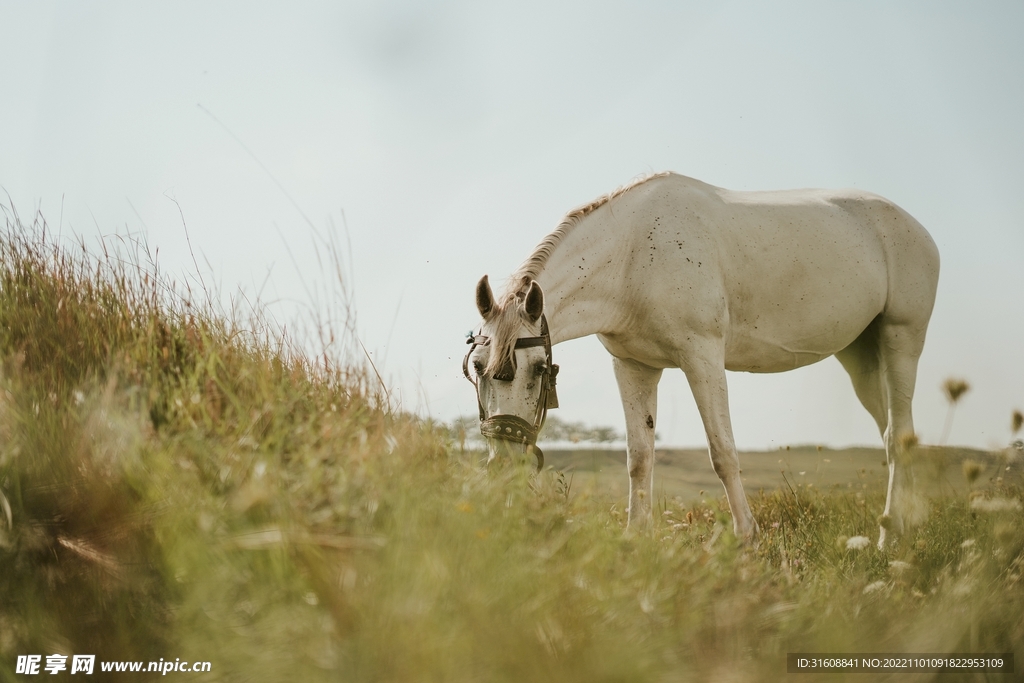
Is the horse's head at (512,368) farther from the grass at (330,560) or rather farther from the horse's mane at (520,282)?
the grass at (330,560)

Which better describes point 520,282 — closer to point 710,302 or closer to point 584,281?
point 584,281

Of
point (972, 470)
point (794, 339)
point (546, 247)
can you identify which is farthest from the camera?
point (794, 339)

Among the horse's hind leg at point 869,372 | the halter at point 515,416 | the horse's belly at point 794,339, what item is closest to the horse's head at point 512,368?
the halter at point 515,416

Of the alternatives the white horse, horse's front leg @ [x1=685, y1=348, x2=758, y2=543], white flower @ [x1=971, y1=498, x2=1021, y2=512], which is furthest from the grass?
horse's front leg @ [x1=685, y1=348, x2=758, y2=543]

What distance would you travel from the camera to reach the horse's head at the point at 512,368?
12.9 feet

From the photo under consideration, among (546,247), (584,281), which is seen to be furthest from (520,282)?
(584,281)

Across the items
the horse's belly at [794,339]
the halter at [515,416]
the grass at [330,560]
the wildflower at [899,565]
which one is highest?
the horse's belly at [794,339]

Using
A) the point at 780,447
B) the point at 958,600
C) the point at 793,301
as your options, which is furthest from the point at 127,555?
the point at 780,447

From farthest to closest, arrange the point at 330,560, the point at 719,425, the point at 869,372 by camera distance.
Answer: the point at 869,372 → the point at 719,425 → the point at 330,560

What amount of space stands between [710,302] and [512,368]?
1671 millimetres

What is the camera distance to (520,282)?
14.2ft

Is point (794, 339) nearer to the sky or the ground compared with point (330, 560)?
nearer to the sky

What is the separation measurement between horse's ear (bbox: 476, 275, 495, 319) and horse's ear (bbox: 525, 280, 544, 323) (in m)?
0.22

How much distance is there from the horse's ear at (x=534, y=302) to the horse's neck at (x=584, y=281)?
1.23 ft
